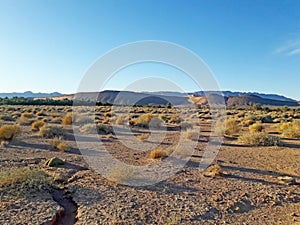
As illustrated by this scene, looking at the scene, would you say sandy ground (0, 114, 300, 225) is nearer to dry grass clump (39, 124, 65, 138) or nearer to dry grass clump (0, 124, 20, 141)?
dry grass clump (0, 124, 20, 141)

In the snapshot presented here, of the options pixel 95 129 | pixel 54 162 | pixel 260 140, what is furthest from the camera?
pixel 95 129

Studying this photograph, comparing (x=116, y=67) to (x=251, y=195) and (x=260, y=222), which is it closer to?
(x=251, y=195)

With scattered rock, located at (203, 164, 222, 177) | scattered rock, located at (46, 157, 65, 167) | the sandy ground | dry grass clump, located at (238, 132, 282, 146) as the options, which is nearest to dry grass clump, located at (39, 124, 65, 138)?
the sandy ground

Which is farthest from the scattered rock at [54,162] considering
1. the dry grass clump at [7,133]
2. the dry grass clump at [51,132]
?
the dry grass clump at [51,132]

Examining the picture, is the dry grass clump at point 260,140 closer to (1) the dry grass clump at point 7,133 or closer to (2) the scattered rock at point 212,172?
(2) the scattered rock at point 212,172

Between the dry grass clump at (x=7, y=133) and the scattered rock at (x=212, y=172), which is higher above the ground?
the dry grass clump at (x=7, y=133)

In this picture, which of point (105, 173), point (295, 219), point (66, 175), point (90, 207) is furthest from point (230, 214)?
point (66, 175)

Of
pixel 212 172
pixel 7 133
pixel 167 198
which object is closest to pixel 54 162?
pixel 167 198

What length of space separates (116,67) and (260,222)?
376 inches

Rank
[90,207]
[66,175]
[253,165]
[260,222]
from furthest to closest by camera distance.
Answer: [253,165] < [66,175] < [90,207] < [260,222]

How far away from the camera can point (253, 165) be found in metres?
11.0

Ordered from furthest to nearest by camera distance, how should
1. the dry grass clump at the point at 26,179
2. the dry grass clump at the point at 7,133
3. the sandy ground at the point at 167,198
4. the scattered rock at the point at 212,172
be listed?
the dry grass clump at the point at 7,133 → the scattered rock at the point at 212,172 → the dry grass clump at the point at 26,179 → the sandy ground at the point at 167,198

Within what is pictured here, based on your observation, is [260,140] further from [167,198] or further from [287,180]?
[167,198]

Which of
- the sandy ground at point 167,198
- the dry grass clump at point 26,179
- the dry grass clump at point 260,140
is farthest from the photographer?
the dry grass clump at point 260,140
